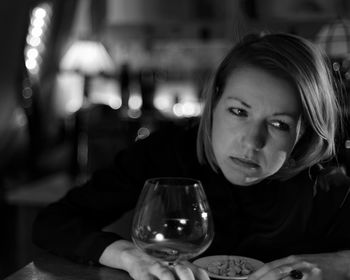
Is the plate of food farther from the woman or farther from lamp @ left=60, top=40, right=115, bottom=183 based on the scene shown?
lamp @ left=60, top=40, right=115, bottom=183

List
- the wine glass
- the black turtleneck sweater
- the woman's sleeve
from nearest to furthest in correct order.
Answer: the wine glass, the woman's sleeve, the black turtleneck sweater

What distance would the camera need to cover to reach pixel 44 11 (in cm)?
480

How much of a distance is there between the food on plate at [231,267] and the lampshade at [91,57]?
3.57 meters

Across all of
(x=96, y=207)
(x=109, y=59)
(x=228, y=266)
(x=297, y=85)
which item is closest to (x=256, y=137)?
(x=297, y=85)

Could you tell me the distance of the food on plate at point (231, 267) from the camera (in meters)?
0.95

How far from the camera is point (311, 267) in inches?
38.0

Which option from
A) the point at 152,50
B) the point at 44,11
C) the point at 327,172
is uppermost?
the point at 44,11

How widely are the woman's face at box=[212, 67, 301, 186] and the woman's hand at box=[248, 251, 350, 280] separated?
0.66ft

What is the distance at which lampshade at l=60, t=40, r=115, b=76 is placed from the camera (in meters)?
4.41

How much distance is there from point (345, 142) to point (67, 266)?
0.79 metres

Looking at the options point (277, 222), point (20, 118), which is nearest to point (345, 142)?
point (277, 222)

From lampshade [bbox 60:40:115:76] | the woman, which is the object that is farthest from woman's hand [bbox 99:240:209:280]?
lampshade [bbox 60:40:115:76]

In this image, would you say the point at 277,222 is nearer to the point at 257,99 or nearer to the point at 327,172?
the point at 327,172

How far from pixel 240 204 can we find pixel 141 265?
1.45ft
